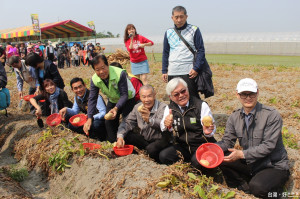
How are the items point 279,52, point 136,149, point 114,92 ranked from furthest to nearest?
point 279,52
point 114,92
point 136,149

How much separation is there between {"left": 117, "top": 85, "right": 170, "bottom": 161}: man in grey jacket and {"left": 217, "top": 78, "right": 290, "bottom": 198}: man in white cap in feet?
2.80

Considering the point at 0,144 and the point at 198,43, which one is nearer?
the point at 198,43

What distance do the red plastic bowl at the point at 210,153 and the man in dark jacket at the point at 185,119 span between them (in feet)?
0.51

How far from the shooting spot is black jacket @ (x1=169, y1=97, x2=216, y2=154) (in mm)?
2961

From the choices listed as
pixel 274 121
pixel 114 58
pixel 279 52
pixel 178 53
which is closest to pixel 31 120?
pixel 178 53

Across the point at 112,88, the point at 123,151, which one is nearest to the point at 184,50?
the point at 112,88

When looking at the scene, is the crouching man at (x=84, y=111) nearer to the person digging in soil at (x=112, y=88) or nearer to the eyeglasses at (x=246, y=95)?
the person digging in soil at (x=112, y=88)

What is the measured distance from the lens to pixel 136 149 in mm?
3721

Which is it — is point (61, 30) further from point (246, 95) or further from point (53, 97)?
point (246, 95)

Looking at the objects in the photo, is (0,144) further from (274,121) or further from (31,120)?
(274,121)

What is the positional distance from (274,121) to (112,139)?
2.56 m

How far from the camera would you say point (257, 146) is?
2627 mm

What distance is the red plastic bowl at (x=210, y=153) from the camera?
2.72m

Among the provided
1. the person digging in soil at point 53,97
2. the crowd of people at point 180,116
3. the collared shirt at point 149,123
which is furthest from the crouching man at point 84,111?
the collared shirt at point 149,123
